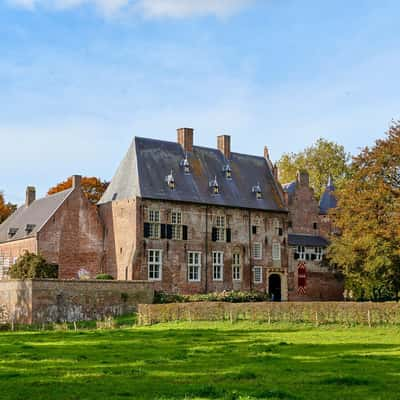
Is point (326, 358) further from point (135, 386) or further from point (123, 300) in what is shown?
point (123, 300)

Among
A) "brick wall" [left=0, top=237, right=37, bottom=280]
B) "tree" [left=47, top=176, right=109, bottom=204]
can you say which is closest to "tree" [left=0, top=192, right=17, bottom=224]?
"tree" [left=47, top=176, right=109, bottom=204]

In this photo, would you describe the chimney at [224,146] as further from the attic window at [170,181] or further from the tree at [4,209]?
the tree at [4,209]

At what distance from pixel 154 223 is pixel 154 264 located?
99.2 inches

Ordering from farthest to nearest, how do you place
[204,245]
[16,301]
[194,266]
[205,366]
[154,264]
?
[204,245] → [194,266] → [154,264] → [16,301] → [205,366]

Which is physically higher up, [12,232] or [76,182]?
[76,182]

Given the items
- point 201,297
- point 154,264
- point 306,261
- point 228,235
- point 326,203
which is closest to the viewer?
point 201,297

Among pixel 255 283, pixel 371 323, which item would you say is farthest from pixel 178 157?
pixel 371 323

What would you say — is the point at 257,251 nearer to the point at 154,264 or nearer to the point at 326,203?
the point at 154,264

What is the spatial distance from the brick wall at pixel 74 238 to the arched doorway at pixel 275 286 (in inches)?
474

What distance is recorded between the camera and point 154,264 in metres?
47.5

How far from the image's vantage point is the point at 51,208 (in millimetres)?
48781

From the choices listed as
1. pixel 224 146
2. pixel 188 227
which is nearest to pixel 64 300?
pixel 188 227

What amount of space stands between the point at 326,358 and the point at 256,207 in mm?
35228

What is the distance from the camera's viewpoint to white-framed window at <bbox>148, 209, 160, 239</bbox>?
157 feet
